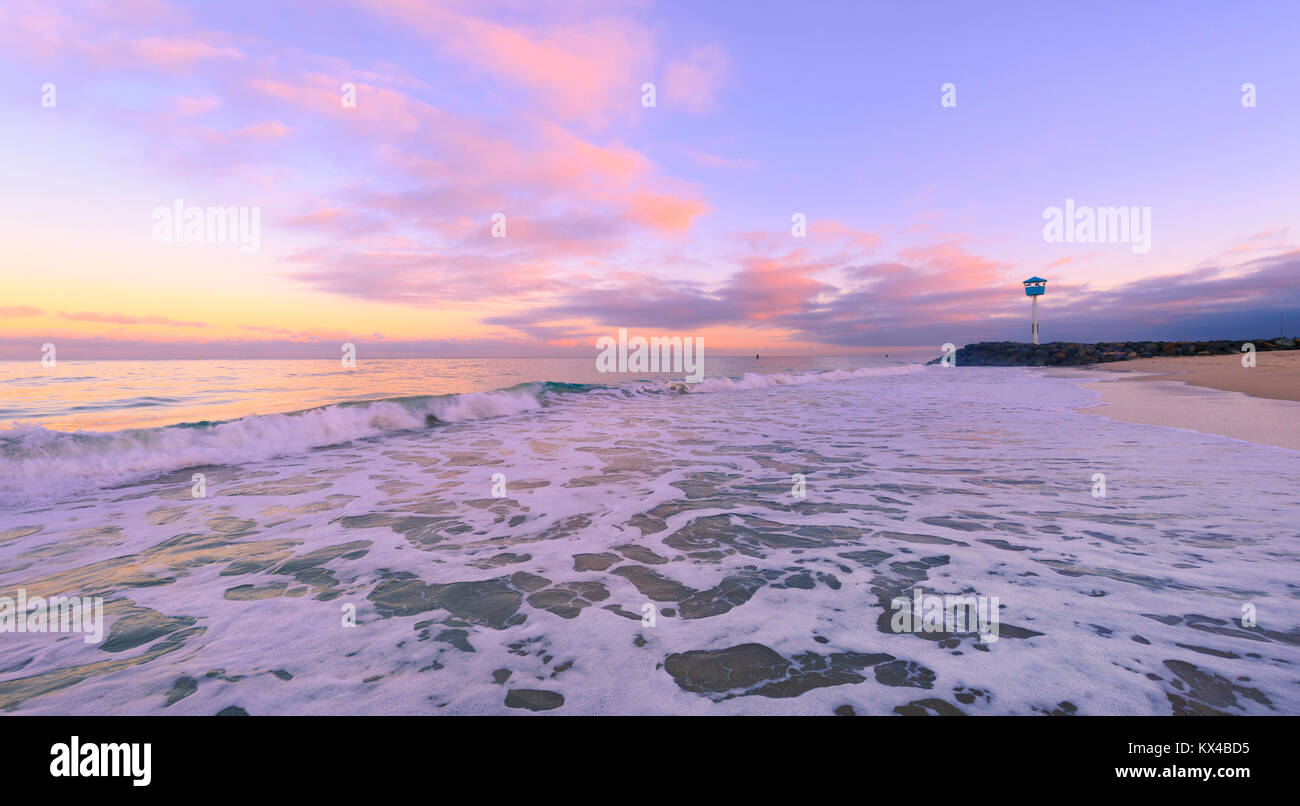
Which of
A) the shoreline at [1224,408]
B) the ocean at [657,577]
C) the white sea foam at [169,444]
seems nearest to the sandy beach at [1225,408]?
the shoreline at [1224,408]

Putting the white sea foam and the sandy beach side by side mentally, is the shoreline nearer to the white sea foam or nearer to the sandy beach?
the sandy beach

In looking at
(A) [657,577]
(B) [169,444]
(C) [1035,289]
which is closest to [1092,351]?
(C) [1035,289]

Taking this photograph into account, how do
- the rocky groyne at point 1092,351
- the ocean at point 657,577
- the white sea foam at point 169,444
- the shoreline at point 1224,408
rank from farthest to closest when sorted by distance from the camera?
the rocky groyne at point 1092,351
the shoreline at point 1224,408
the white sea foam at point 169,444
the ocean at point 657,577

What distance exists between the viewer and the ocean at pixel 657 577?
10.1ft

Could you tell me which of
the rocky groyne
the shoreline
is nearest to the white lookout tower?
the rocky groyne

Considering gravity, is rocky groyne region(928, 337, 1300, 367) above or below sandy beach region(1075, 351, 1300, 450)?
above

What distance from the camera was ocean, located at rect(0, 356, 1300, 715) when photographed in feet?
10.1

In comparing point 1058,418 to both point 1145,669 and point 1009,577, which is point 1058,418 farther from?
point 1145,669

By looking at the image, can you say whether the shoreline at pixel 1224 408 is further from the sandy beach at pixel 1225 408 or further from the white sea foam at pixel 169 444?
the white sea foam at pixel 169 444

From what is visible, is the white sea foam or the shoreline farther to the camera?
the shoreline

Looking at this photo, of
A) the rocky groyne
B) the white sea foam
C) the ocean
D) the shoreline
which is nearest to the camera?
the ocean
